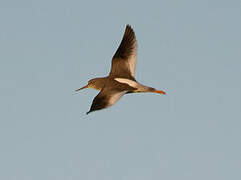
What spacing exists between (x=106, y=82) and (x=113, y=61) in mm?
1669

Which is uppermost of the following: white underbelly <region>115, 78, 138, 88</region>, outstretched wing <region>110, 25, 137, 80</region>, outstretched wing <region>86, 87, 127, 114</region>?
outstretched wing <region>110, 25, 137, 80</region>

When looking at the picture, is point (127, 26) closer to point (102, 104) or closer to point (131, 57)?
point (131, 57)

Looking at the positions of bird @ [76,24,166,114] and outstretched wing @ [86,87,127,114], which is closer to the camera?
outstretched wing @ [86,87,127,114]

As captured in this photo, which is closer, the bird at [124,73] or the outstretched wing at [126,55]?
the bird at [124,73]

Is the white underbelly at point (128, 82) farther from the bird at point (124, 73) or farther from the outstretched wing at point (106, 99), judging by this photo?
the outstretched wing at point (106, 99)

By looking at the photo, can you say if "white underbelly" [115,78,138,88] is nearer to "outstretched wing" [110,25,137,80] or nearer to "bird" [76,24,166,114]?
"bird" [76,24,166,114]

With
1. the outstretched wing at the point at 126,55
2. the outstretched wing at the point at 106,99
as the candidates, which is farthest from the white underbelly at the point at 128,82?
the outstretched wing at the point at 106,99

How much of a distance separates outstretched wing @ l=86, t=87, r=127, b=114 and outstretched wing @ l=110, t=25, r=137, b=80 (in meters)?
3.38

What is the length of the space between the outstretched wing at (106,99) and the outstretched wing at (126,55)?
3376 mm

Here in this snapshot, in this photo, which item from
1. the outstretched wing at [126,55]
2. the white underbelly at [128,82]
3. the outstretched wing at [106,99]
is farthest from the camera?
the outstretched wing at [126,55]

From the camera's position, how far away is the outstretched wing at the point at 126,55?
22156 millimetres

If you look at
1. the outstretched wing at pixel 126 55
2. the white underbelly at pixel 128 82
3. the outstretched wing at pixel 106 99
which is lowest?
the outstretched wing at pixel 106 99

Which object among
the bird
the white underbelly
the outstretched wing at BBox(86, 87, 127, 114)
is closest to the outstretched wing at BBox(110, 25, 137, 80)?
the bird

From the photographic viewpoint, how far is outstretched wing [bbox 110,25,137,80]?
72.7 feet
